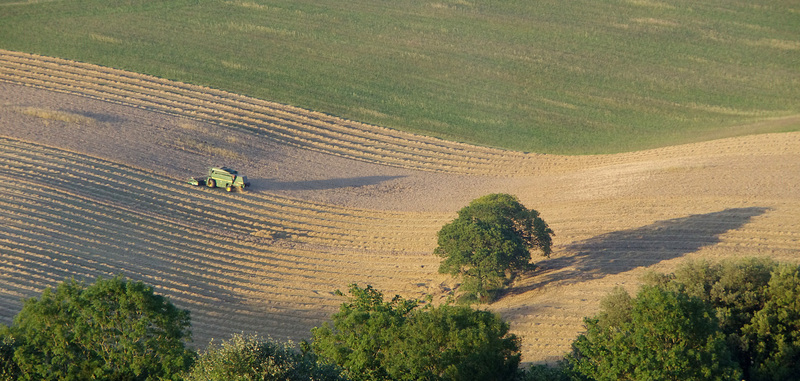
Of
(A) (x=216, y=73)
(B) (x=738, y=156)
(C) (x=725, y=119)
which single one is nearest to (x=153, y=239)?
(A) (x=216, y=73)

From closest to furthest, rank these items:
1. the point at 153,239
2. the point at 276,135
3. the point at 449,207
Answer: the point at 153,239 → the point at 449,207 → the point at 276,135

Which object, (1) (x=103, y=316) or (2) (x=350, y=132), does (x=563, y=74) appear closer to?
(2) (x=350, y=132)

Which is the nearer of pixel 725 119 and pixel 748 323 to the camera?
pixel 748 323

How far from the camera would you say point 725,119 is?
6066 cm

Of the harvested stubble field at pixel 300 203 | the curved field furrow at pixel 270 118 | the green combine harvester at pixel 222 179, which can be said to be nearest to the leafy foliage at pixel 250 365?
the harvested stubble field at pixel 300 203

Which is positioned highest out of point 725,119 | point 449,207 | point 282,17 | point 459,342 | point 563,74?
point 282,17

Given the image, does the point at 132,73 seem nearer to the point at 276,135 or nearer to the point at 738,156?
the point at 276,135

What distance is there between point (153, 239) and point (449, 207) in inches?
673

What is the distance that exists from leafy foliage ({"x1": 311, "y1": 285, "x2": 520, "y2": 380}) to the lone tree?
509 inches

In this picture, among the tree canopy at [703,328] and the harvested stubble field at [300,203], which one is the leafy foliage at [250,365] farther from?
the harvested stubble field at [300,203]

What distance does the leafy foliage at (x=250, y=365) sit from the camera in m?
19.8

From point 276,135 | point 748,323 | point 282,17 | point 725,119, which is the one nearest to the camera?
point 748,323

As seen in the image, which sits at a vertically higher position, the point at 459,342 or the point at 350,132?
the point at 350,132

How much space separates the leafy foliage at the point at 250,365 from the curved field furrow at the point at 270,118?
113 ft
